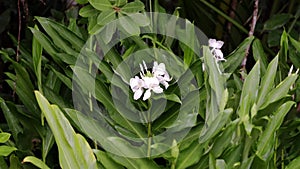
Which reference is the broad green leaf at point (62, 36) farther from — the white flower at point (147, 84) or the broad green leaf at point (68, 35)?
the white flower at point (147, 84)

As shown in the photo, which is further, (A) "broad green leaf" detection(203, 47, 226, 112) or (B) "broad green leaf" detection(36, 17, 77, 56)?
(B) "broad green leaf" detection(36, 17, 77, 56)

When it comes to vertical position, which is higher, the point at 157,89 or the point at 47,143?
the point at 157,89

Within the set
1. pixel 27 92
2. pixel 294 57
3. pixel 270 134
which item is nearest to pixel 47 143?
pixel 27 92

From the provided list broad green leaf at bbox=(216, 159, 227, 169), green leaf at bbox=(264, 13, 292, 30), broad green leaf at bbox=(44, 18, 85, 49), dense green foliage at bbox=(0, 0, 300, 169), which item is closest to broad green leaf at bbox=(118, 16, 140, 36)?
dense green foliage at bbox=(0, 0, 300, 169)

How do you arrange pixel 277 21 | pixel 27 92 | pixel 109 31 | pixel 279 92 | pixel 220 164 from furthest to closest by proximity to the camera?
pixel 277 21, pixel 27 92, pixel 109 31, pixel 279 92, pixel 220 164

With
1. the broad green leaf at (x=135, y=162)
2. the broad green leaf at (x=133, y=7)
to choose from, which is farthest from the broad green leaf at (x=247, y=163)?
the broad green leaf at (x=133, y=7)

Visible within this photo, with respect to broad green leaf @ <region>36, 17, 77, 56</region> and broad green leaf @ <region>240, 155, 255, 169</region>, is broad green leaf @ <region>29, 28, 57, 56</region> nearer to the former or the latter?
broad green leaf @ <region>36, 17, 77, 56</region>

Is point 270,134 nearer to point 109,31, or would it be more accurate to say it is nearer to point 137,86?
point 137,86
